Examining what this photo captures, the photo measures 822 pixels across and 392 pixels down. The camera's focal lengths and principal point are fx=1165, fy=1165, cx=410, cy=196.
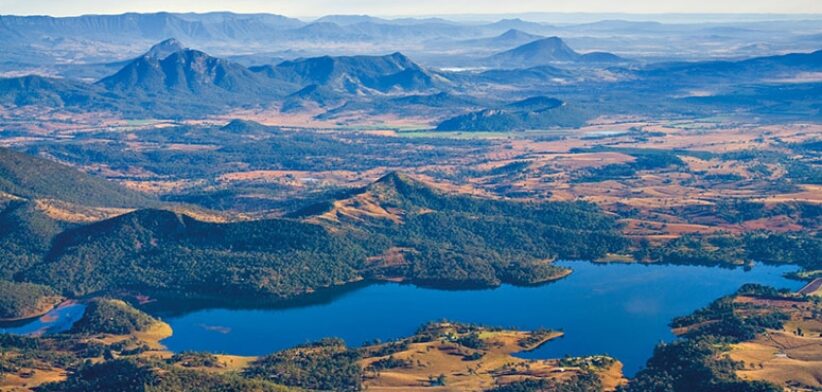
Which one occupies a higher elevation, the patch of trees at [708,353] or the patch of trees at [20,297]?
the patch of trees at [708,353]

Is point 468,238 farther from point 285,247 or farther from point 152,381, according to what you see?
point 152,381

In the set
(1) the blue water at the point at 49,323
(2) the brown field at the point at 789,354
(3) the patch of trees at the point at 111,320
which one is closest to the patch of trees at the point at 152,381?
(3) the patch of trees at the point at 111,320

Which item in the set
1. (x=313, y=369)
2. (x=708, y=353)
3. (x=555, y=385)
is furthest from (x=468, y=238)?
(x=555, y=385)

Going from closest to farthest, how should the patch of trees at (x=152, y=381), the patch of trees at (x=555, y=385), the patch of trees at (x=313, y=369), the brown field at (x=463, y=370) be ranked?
the patch of trees at (x=152, y=381), the patch of trees at (x=555, y=385), the patch of trees at (x=313, y=369), the brown field at (x=463, y=370)

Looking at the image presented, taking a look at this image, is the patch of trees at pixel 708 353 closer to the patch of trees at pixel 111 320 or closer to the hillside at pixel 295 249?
the hillside at pixel 295 249

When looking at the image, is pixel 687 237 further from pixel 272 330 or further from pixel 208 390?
pixel 208 390

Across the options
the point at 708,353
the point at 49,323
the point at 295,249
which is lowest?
the point at 49,323

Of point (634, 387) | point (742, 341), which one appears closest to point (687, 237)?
point (742, 341)
